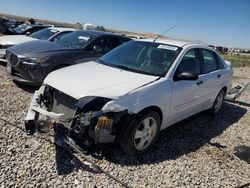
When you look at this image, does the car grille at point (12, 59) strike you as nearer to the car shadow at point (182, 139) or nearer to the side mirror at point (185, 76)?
the car shadow at point (182, 139)

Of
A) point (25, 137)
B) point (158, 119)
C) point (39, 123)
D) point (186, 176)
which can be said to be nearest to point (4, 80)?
point (25, 137)

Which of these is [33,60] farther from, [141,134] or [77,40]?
[141,134]

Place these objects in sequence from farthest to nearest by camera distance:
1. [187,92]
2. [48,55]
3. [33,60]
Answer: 1. [48,55]
2. [33,60]
3. [187,92]

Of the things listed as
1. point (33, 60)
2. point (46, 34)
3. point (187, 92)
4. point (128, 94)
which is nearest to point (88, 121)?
point (128, 94)

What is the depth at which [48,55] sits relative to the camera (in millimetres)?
6637

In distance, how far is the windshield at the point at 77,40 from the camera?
7813mm

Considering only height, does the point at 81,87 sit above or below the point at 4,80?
above

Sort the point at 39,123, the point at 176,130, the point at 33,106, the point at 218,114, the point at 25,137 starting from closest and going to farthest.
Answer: the point at 39,123
the point at 33,106
the point at 25,137
the point at 176,130
the point at 218,114

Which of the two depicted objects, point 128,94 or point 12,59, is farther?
point 12,59

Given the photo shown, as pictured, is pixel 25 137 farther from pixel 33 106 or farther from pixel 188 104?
pixel 188 104

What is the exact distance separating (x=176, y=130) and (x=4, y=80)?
14.7 ft

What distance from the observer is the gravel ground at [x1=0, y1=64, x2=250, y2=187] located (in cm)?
354

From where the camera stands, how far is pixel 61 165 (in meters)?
3.77

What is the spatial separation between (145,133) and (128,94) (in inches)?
29.8
